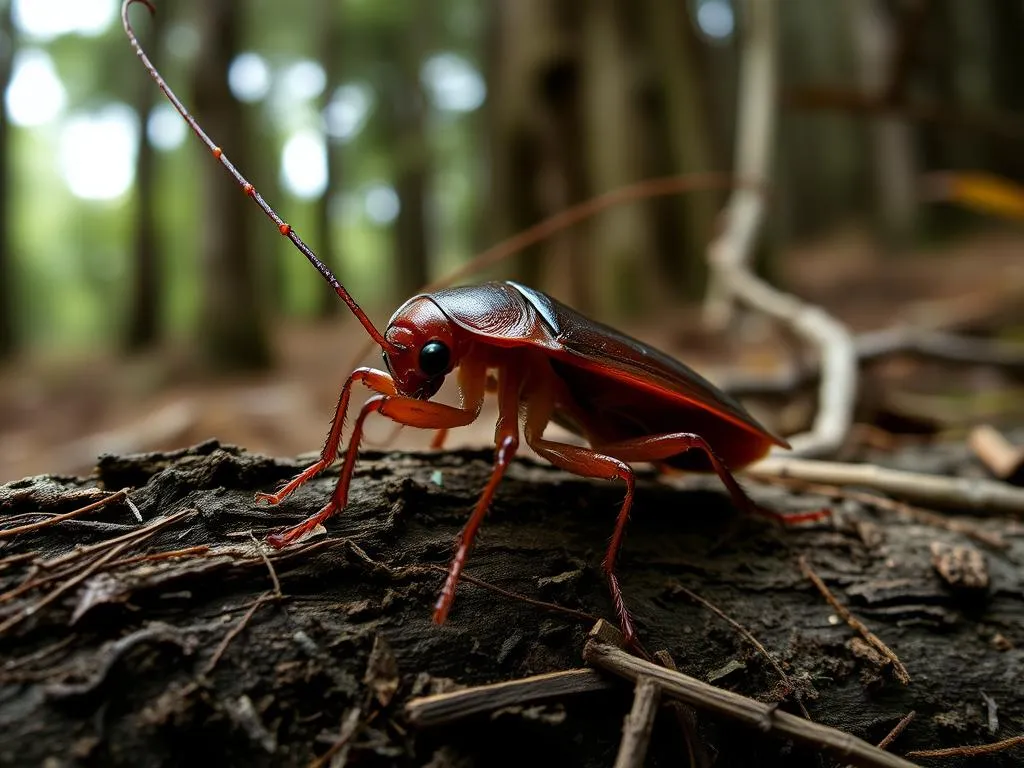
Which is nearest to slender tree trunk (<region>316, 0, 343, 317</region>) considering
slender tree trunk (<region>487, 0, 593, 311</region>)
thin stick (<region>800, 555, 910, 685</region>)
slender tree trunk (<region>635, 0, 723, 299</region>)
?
slender tree trunk (<region>487, 0, 593, 311</region>)

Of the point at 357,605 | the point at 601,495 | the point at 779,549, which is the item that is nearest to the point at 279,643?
the point at 357,605

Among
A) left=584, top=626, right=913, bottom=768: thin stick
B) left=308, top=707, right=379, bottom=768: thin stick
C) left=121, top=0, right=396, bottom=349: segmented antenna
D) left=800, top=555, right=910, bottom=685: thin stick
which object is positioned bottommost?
left=800, top=555, right=910, bottom=685: thin stick

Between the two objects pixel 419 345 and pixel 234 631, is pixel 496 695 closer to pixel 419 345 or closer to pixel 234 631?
pixel 234 631

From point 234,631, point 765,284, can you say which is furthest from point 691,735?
point 765,284

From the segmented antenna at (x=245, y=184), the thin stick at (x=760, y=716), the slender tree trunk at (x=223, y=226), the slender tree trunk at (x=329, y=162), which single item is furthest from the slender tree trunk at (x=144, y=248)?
the thin stick at (x=760, y=716)

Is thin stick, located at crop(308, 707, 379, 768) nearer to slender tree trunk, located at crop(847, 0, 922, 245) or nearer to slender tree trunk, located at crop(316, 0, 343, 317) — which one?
slender tree trunk, located at crop(847, 0, 922, 245)

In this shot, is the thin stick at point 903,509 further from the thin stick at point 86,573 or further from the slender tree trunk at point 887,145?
the slender tree trunk at point 887,145
